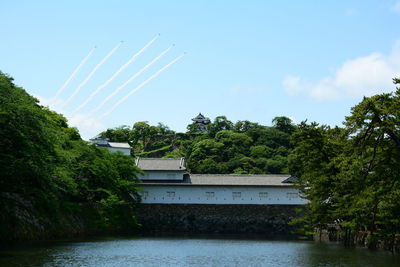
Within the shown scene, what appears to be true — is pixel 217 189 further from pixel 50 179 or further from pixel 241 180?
pixel 50 179

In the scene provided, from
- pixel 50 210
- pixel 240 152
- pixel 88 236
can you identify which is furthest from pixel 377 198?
pixel 240 152

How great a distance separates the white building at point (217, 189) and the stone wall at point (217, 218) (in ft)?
2.44

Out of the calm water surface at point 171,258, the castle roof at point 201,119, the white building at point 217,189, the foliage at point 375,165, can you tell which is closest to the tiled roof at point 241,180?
the white building at point 217,189

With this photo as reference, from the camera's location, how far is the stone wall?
1518 inches

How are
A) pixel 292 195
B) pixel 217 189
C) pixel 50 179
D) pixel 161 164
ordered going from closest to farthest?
1. pixel 50 179
2. pixel 292 195
3. pixel 217 189
4. pixel 161 164

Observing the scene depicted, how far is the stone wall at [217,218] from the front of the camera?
3856cm

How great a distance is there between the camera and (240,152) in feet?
212

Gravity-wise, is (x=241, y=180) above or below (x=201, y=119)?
below

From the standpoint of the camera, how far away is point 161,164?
1646 inches

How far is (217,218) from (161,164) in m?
6.77

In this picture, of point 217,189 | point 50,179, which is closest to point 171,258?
point 50,179

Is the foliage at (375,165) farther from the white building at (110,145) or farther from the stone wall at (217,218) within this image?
the white building at (110,145)

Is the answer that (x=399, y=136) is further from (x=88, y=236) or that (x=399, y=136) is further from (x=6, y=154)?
(x=88, y=236)

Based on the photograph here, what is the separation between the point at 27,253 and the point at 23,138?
409 cm
